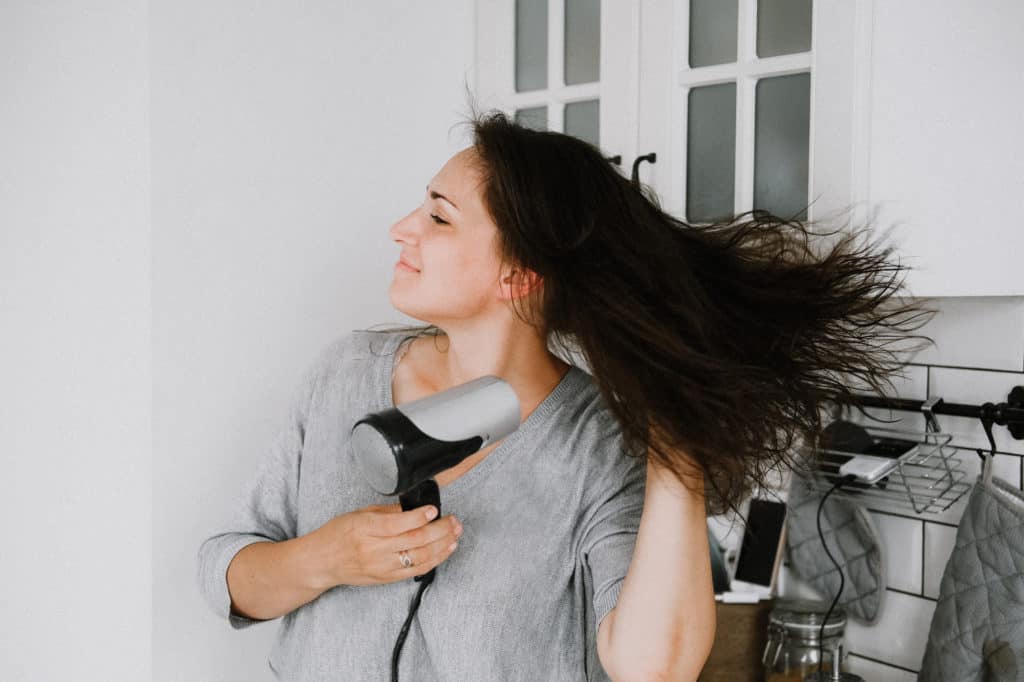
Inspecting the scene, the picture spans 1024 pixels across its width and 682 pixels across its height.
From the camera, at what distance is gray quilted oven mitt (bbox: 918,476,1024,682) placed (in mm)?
1145

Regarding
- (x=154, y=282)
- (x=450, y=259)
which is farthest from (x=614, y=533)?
(x=154, y=282)

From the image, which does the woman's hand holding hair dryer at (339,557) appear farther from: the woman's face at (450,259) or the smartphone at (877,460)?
the smartphone at (877,460)

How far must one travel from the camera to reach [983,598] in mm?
1188

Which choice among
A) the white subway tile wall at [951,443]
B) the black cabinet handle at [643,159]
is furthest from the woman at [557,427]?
the white subway tile wall at [951,443]

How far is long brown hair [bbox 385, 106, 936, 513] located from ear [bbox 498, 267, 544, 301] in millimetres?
15

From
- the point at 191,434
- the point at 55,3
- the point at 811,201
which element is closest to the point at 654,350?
the point at 811,201

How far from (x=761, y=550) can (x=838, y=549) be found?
127mm

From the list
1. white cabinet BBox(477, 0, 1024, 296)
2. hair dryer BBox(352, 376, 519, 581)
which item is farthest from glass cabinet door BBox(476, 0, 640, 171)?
hair dryer BBox(352, 376, 519, 581)

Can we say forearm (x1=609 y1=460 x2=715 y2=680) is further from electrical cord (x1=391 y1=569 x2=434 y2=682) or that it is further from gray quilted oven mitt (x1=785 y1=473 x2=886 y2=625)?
gray quilted oven mitt (x1=785 y1=473 x2=886 y2=625)

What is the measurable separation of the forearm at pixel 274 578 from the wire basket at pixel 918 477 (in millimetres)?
→ 792

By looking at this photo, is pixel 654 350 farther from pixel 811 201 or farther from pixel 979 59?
pixel 979 59

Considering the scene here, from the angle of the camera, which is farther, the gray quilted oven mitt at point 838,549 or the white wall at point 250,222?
the gray quilted oven mitt at point 838,549

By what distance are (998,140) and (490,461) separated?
2.26 ft

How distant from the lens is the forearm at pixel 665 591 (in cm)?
89
